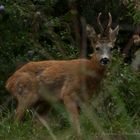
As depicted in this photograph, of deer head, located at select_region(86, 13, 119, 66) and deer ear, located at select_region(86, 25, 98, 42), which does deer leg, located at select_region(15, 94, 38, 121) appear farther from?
deer ear, located at select_region(86, 25, 98, 42)

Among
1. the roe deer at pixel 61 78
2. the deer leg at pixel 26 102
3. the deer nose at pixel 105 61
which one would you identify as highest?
the deer nose at pixel 105 61

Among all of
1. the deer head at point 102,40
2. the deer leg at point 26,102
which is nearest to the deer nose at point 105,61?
the deer head at point 102,40

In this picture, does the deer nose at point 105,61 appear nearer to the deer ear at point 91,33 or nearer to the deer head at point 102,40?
the deer head at point 102,40

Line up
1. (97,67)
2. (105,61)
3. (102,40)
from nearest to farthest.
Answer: (105,61) → (97,67) → (102,40)

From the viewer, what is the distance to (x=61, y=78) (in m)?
10.3

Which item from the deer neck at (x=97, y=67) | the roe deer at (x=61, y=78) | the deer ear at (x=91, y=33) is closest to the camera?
the roe deer at (x=61, y=78)

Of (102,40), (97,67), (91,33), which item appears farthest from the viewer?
(102,40)

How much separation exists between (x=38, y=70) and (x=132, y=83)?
1468 millimetres

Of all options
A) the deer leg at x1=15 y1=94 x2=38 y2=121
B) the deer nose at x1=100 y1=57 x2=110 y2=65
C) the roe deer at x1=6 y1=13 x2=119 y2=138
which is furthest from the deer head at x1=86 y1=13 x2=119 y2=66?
the deer leg at x1=15 y1=94 x2=38 y2=121

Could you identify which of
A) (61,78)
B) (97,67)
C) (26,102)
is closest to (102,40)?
(97,67)

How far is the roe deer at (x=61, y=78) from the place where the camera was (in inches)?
391

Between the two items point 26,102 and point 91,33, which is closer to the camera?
point 26,102

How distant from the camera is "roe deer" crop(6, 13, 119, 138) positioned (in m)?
9.94

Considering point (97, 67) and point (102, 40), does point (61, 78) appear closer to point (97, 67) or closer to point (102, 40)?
point (97, 67)
